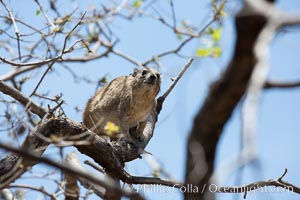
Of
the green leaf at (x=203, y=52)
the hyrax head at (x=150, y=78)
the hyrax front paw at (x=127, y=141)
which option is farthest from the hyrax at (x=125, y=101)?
the green leaf at (x=203, y=52)

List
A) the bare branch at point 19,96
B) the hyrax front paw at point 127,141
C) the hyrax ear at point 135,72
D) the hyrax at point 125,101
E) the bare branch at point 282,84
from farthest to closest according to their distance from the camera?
the hyrax ear at point 135,72 < the hyrax at point 125,101 < the hyrax front paw at point 127,141 < the bare branch at point 19,96 < the bare branch at point 282,84

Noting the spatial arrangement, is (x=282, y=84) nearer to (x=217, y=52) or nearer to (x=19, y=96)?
(x=217, y=52)

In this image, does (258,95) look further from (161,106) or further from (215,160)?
(161,106)

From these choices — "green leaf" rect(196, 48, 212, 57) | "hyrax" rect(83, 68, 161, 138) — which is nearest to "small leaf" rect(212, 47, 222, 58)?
"green leaf" rect(196, 48, 212, 57)

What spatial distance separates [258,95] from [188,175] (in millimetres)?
719

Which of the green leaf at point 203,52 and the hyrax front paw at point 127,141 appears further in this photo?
the hyrax front paw at point 127,141

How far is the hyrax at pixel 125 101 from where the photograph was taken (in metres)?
6.93

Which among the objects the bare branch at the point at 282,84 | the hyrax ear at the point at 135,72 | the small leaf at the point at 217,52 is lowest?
the bare branch at the point at 282,84

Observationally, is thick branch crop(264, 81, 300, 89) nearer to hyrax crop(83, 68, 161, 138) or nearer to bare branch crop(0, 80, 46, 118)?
bare branch crop(0, 80, 46, 118)

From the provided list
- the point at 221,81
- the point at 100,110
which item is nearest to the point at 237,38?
the point at 221,81

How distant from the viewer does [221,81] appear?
2303mm

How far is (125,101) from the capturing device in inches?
283

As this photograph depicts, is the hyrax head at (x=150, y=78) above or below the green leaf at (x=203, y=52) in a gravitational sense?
A: above

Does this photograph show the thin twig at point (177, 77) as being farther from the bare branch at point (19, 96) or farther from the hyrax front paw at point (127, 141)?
the bare branch at point (19, 96)
